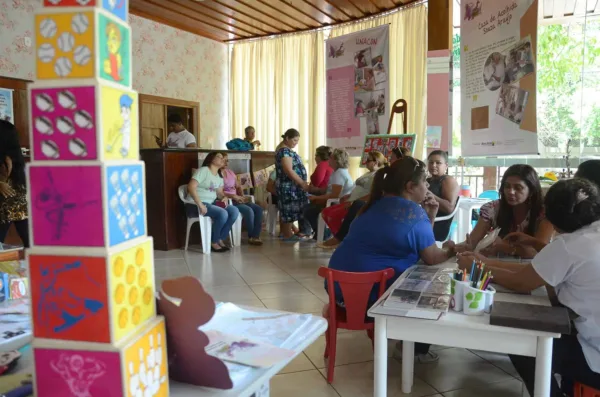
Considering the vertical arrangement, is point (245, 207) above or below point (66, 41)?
below

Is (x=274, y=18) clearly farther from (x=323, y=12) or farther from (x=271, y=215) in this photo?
(x=271, y=215)

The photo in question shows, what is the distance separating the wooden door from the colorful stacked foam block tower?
278 inches

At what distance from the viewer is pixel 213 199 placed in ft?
18.0

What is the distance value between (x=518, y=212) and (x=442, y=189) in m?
1.33

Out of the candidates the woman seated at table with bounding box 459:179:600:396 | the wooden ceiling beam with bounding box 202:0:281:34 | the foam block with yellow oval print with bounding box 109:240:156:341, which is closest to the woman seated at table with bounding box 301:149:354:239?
the wooden ceiling beam with bounding box 202:0:281:34

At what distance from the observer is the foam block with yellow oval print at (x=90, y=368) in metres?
0.67

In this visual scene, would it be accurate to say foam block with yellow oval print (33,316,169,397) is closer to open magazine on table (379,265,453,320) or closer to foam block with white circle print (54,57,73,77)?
foam block with white circle print (54,57,73,77)

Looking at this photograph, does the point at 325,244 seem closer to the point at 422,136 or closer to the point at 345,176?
the point at 345,176

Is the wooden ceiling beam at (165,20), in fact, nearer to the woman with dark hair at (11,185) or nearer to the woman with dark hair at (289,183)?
the woman with dark hair at (289,183)

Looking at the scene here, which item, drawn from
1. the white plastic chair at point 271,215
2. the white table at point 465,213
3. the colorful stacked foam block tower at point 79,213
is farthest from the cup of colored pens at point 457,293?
the white plastic chair at point 271,215

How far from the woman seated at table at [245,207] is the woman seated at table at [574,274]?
4.48 metres

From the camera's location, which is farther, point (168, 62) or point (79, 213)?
point (168, 62)

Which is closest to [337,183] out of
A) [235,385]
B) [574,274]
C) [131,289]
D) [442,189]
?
[442,189]

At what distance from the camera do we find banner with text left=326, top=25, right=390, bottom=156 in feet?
21.0
